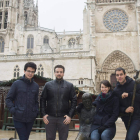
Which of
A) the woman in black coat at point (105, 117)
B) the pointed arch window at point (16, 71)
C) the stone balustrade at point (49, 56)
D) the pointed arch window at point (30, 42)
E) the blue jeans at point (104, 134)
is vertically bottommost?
the blue jeans at point (104, 134)

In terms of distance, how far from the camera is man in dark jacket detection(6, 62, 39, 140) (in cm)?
405

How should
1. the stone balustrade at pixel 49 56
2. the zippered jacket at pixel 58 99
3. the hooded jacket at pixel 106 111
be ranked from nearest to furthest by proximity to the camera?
1. the hooded jacket at pixel 106 111
2. the zippered jacket at pixel 58 99
3. the stone balustrade at pixel 49 56

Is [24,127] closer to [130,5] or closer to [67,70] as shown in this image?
[67,70]

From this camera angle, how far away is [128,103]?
4176 millimetres

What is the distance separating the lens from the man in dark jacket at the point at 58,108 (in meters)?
4.15

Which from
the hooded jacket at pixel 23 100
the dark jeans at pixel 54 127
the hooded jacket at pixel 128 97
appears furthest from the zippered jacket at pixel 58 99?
the hooded jacket at pixel 128 97

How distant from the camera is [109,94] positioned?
4246 millimetres

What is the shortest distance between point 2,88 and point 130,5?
27.7 m

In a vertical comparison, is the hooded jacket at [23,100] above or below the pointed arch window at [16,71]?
below

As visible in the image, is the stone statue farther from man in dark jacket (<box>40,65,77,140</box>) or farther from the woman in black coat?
man in dark jacket (<box>40,65,77,140</box>)

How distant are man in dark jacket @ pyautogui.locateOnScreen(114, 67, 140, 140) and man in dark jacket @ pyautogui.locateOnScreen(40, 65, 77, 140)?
1.07 meters

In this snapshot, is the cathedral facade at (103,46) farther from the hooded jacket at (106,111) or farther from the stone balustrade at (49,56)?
the hooded jacket at (106,111)

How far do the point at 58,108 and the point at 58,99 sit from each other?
20 cm

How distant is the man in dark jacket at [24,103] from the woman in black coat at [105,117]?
4.47ft
